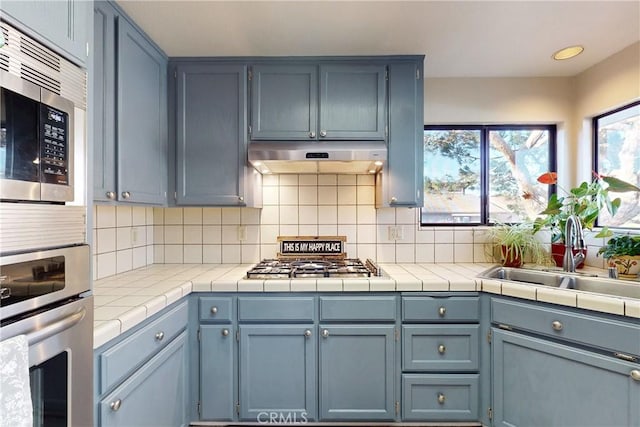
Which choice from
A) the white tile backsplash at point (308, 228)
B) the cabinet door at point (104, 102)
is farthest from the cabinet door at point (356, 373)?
the cabinet door at point (104, 102)

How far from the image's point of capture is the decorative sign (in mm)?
Answer: 2293

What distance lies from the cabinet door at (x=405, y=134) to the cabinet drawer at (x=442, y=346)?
77 cm

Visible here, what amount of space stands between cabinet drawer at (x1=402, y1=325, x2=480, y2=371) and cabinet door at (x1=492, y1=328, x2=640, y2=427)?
0.38 ft

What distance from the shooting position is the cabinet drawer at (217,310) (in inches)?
66.7

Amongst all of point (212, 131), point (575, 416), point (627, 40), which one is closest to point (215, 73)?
point (212, 131)

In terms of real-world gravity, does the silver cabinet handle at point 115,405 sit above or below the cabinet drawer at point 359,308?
below

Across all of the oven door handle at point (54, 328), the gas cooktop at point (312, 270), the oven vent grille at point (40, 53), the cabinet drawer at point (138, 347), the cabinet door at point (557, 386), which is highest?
the oven vent grille at point (40, 53)

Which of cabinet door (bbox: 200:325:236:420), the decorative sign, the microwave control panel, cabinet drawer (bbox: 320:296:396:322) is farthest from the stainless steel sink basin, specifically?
the microwave control panel

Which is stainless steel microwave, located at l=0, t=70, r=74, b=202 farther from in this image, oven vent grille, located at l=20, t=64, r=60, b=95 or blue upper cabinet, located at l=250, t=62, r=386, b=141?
blue upper cabinet, located at l=250, t=62, r=386, b=141

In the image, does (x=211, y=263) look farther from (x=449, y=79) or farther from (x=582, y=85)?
(x=582, y=85)

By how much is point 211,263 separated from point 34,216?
1639 millimetres

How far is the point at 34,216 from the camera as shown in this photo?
710 mm

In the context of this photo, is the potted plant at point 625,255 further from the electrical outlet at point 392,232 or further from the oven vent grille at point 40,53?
the oven vent grille at point 40,53

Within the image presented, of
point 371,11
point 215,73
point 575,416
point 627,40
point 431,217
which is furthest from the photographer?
point 431,217
